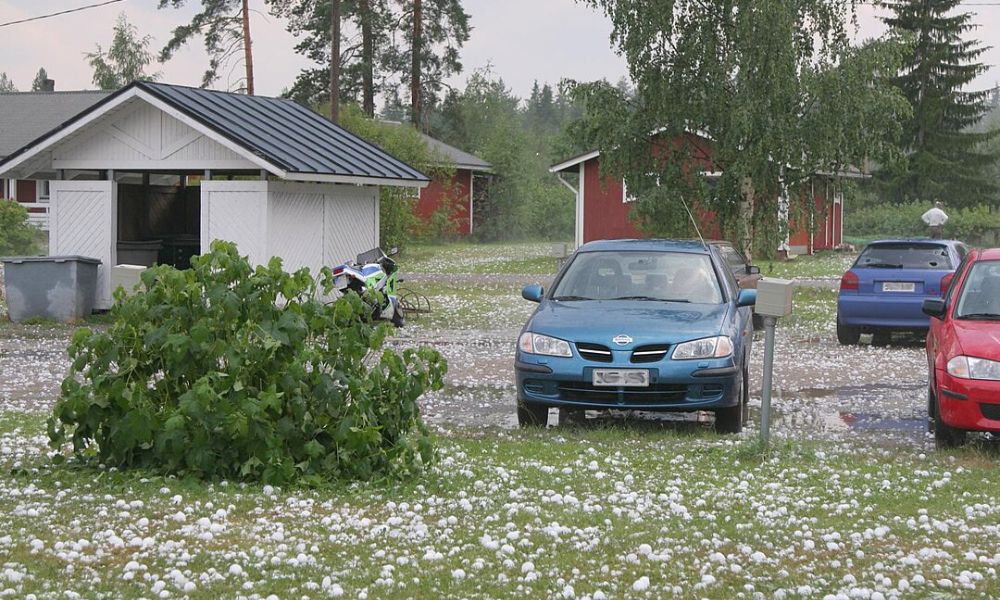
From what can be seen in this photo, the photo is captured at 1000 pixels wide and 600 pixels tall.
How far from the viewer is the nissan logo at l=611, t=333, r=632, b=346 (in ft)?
33.1

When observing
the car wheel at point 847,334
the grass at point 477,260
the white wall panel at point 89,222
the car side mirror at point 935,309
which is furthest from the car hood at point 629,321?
the grass at point 477,260

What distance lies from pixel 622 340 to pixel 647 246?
2139mm

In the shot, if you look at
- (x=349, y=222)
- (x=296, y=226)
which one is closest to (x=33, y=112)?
(x=349, y=222)

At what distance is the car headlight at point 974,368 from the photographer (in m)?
9.27

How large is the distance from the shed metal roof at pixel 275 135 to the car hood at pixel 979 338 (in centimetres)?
1101

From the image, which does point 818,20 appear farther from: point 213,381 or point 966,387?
point 213,381

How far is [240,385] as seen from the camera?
25.2 ft

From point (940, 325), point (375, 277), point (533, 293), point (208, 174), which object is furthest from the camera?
point (208, 174)

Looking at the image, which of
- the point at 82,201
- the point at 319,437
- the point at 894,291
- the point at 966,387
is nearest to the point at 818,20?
the point at 894,291

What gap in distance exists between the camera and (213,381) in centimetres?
773

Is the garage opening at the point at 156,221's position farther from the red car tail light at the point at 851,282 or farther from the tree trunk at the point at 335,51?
the tree trunk at the point at 335,51

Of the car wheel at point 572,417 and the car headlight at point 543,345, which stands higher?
the car headlight at point 543,345

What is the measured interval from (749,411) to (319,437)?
538 centimetres

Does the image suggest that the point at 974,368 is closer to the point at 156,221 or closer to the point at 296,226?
the point at 296,226
